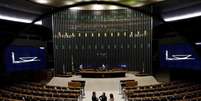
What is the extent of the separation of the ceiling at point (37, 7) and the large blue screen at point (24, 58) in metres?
3.39

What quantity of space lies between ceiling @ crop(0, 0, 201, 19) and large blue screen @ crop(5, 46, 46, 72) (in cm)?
339

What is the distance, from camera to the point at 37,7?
78.2ft

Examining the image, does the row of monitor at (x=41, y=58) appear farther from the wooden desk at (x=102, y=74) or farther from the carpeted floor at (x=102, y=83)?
the wooden desk at (x=102, y=74)

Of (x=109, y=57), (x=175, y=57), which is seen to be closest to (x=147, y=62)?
(x=109, y=57)

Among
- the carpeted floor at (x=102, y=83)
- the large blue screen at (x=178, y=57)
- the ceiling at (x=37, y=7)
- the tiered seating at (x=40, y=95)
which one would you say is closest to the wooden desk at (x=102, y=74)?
the carpeted floor at (x=102, y=83)

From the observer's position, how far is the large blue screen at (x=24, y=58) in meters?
18.5

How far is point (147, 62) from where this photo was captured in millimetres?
28922

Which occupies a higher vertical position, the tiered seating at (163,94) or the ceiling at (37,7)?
the ceiling at (37,7)

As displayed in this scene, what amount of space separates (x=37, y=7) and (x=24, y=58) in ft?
19.6

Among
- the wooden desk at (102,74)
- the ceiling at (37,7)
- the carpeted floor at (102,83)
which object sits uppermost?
the ceiling at (37,7)

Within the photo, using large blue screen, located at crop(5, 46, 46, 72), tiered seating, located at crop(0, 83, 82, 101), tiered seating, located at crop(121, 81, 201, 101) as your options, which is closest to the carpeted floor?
large blue screen, located at crop(5, 46, 46, 72)

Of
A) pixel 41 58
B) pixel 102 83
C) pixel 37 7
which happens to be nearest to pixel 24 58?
pixel 41 58

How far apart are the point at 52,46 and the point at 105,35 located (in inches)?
281

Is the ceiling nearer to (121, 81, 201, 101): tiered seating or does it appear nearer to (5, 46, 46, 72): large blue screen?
(5, 46, 46, 72): large blue screen
